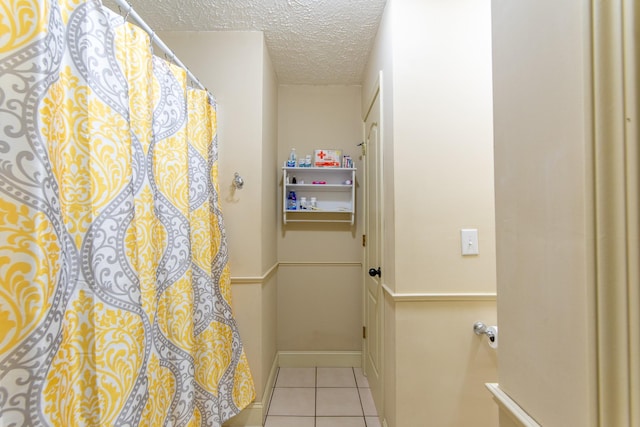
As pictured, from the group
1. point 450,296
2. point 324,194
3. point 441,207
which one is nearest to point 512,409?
point 450,296

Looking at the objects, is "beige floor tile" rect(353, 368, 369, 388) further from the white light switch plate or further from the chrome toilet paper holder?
the white light switch plate

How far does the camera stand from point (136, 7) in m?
1.78

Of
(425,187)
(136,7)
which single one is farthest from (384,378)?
(136,7)

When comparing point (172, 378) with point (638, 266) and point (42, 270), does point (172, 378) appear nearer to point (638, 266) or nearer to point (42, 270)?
point (42, 270)

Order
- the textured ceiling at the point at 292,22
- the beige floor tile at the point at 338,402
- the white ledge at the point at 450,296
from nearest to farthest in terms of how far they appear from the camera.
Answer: the white ledge at the point at 450,296 → the textured ceiling at the point at 292,22 → the beige floor tile at the point at 338,402

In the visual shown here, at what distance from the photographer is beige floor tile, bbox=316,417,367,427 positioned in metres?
1.95

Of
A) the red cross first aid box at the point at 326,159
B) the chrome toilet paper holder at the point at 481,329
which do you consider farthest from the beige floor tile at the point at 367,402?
the red cross first aid box at the point at 326,159

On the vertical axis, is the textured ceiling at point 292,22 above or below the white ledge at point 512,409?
above

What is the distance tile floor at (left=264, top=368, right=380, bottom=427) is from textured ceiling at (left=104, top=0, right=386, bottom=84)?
253 cm

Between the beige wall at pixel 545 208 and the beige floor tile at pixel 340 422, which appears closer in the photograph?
the beige wall at pixel 545 208

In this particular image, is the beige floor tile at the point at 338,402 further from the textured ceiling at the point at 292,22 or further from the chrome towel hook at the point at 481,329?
the textured ceiling at the point at 292,22

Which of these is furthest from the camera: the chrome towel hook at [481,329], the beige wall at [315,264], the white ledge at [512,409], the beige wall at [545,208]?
the beige wall at [315,264]

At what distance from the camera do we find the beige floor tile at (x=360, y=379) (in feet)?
7.95

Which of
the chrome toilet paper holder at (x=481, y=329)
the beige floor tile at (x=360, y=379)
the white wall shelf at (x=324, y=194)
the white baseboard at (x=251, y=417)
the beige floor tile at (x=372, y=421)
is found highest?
the white wall shelf at (x=324, y=194)
